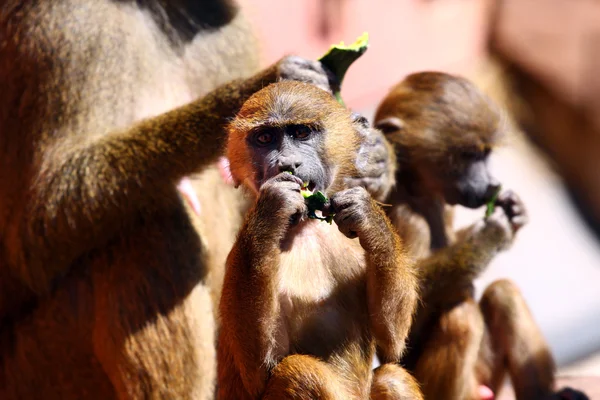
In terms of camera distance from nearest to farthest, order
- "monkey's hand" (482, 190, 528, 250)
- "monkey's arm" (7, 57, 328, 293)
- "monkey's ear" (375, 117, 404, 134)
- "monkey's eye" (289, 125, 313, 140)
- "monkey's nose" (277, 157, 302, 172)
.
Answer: "monkey's nose" (277, 157, 302, 172)
"monkey's eye" (289, 125, 313, 140)
"monkey's arm" (7, 57, 328, 293)
"monkey's hand" (482, 190, 528, 250)
"monkey's ear" (375, 117, 404, 134)

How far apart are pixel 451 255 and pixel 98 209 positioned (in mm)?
1554

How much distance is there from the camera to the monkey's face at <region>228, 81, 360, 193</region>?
9.92 ft

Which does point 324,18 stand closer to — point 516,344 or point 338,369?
point 516,344

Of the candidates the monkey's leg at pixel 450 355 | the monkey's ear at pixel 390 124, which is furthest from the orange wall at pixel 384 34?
the monkey's leg at pixel 450 355

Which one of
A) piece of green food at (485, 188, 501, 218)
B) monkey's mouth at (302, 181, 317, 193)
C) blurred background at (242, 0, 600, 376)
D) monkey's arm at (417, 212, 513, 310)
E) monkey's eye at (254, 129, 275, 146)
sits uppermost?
monkey's eye at (254, 129, 275, 146)

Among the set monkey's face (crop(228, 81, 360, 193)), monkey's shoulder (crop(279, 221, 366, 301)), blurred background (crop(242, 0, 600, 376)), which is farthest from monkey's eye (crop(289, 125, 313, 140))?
blurred background (crop(242, 0, 600, 376))

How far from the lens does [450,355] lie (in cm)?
388

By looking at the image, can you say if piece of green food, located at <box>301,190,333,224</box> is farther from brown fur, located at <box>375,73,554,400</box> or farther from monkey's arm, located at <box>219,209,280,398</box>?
brown fur, located at <box>375,73,554,400</box>

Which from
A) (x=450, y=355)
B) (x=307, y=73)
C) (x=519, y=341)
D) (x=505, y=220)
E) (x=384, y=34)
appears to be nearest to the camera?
(x=307, y=73)

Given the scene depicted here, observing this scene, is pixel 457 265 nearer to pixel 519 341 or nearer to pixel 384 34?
pixel 519 341

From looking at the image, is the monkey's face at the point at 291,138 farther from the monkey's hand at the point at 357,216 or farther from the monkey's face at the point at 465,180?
the monkey's face at the point at 465,180

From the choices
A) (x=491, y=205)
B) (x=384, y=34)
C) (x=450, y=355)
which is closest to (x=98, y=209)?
(x=450, y=355)

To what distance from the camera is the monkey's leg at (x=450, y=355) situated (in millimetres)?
3881

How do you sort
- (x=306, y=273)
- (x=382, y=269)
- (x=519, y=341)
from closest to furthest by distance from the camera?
(x=382, y=269) → (x=306, y=273) → (x=519, y=341)
